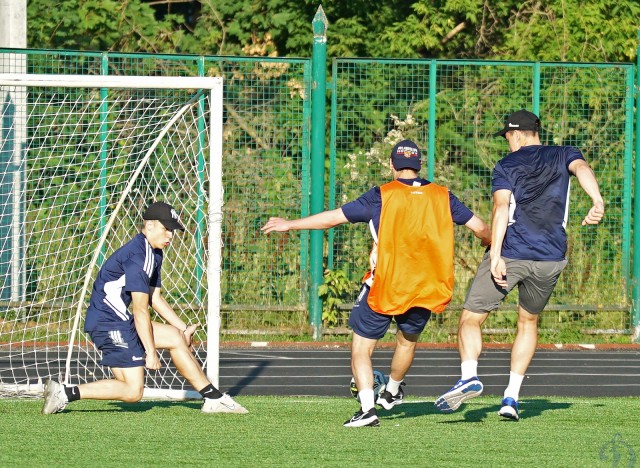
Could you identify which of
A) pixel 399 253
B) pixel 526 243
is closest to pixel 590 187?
pixel 526 243

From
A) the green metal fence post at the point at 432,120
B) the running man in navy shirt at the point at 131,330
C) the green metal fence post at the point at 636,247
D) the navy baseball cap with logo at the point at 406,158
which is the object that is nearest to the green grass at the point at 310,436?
the running man in navy shirt at the point at 131,330

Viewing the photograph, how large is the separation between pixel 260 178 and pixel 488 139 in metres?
3.06

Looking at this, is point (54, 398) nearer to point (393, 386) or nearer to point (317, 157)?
point (393, 386)

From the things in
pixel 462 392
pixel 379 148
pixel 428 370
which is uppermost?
pixel 379 148

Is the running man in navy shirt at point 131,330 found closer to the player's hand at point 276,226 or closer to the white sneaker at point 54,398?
the white sneaker at point 54,398

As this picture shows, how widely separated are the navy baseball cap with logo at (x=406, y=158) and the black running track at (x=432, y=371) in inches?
124

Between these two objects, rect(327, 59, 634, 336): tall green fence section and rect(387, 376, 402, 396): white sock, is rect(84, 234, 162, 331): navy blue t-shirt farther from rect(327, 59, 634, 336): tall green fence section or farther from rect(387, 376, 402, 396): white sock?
rect(327, 59, 634, 336): tall green fence section

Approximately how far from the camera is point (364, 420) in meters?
8.68

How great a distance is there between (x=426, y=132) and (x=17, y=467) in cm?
981

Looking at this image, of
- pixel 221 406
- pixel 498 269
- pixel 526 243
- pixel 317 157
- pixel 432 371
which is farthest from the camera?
pixel 317 157

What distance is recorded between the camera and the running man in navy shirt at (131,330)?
9156 mm

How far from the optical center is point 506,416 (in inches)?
356

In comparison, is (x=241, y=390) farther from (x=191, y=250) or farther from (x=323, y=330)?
(x=323, y=330)

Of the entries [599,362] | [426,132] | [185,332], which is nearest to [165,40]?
[426,132]
